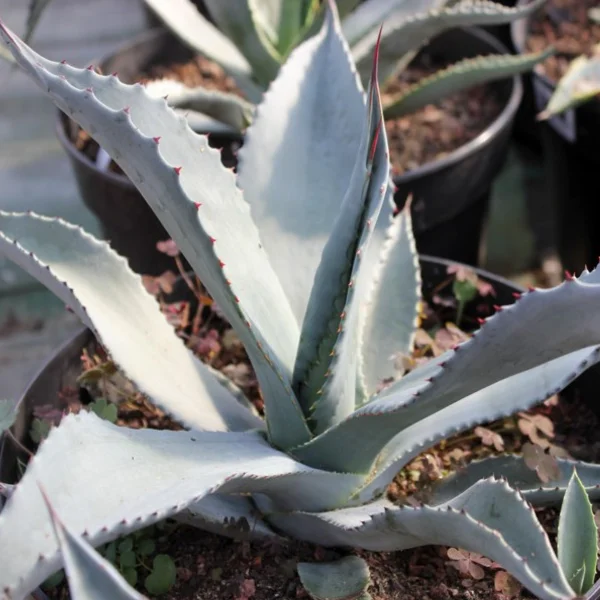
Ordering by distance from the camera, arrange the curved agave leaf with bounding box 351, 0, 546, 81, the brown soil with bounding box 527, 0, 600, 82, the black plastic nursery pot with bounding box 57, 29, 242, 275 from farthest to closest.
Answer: the brown soil with bounding box 527, 0, 600, 82 → the black plastic nursery pot with bounding box 57, 29, 242, 275 → the curved agave leaf with bounding box 351, 0, 546, 81

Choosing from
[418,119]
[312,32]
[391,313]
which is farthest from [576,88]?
[391,313]

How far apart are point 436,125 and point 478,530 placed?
1.21 m

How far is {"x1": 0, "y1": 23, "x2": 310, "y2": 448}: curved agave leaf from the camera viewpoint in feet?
2.18

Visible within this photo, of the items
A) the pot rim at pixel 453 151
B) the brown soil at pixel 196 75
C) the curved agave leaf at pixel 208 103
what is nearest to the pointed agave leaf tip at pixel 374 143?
the pot rim at pixel 453 151

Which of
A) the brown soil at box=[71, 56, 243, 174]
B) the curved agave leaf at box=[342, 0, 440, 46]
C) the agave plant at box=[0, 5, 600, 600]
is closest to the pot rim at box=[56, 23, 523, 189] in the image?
the brown soil at box=[71, 56, 243, 174]

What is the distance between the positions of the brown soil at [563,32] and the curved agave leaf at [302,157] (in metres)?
0.97

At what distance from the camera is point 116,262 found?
0.91 m

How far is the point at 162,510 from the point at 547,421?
536mm

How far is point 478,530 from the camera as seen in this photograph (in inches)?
24.5

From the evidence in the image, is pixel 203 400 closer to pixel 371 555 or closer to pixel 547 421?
pixel 371 555

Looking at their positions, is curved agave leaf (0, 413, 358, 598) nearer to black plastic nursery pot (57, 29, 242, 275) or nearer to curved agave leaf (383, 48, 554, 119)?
black plastic nursery pot (57, 29, 242, 275)

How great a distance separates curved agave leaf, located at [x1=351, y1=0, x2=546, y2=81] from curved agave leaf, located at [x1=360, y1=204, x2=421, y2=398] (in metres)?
0.46

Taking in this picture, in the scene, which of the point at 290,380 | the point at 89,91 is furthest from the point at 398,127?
the point at 89,91

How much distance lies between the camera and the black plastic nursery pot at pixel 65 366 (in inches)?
36.8
